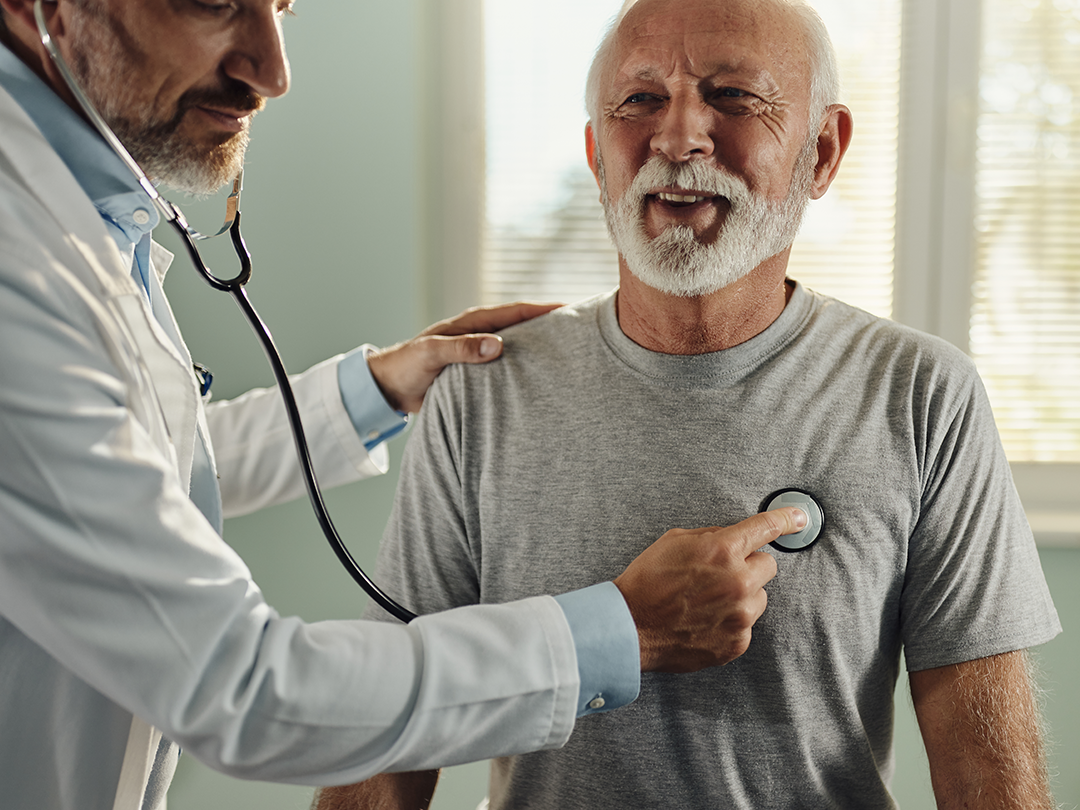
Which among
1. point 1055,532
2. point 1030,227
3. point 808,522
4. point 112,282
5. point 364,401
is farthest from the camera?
point 1030,227

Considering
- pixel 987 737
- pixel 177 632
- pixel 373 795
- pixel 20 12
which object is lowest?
pixel 373 795

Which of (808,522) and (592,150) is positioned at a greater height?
(592,150)

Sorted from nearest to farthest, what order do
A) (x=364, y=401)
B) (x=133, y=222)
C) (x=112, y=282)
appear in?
(x=112, y=282)
(x=133, y=222)
(x=364, y=401)

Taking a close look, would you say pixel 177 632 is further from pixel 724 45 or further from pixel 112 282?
pixel 724 45

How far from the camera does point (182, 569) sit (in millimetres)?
664

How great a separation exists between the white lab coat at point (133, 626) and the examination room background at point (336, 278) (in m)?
0.98

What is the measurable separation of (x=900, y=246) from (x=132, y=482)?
1.72 m

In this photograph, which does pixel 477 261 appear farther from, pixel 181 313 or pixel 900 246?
pixel 900 246

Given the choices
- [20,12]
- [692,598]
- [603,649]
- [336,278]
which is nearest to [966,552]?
[692,598]

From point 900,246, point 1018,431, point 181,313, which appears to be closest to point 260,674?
point 181,313

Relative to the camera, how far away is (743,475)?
3.33 ft

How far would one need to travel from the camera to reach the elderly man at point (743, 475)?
0.97 metres

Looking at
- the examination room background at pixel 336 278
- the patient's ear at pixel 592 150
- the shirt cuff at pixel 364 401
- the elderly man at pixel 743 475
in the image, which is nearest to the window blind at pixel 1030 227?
the examination room background at pixel 336 278

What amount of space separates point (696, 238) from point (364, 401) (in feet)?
1.95
